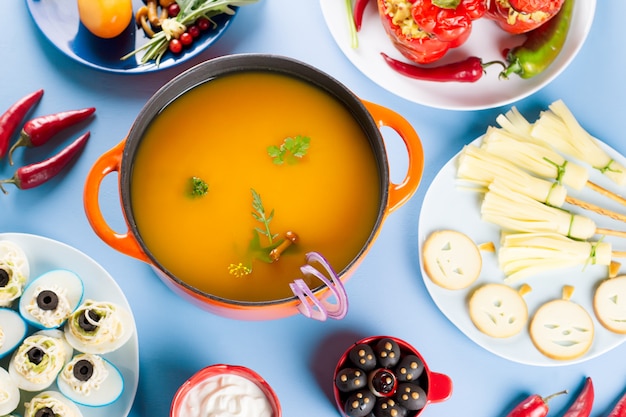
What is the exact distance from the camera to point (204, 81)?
4.77 ft

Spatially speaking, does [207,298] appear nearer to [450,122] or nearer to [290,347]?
[290,347]

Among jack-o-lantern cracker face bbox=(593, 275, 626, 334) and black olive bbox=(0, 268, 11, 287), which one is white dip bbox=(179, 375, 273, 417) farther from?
jack-o-lantern cracker face bbox=(593, 275, 626, 334)

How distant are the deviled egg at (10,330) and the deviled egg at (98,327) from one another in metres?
0.09

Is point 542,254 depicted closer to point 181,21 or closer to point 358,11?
point 358,11

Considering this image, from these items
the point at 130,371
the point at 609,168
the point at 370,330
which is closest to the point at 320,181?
the point at 370,330

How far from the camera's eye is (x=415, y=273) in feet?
5.61

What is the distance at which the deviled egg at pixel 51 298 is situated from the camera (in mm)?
1517

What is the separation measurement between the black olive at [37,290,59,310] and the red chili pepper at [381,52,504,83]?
862 mm

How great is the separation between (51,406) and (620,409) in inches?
47.3

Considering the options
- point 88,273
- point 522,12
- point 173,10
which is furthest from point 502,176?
point 88,273

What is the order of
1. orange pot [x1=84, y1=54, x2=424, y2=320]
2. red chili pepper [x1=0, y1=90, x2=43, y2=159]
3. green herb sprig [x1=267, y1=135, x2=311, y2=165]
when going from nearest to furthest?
orange pot [x1=84, y1=54, x2=424, y2=320] → green herb sprig [x1=267, y1=135, x2=311, y2=165] → red chili pepper [x1=0, y1=90, x2=43, y2=159]

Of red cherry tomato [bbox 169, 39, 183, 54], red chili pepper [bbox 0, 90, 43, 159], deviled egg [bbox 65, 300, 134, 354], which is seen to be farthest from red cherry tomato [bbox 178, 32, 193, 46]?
deviled egg [bbox 65, 300, 134, 354]

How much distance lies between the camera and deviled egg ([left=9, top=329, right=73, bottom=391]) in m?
1.50

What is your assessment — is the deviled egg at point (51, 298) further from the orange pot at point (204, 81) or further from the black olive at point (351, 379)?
the black olive at point (351, 379)
